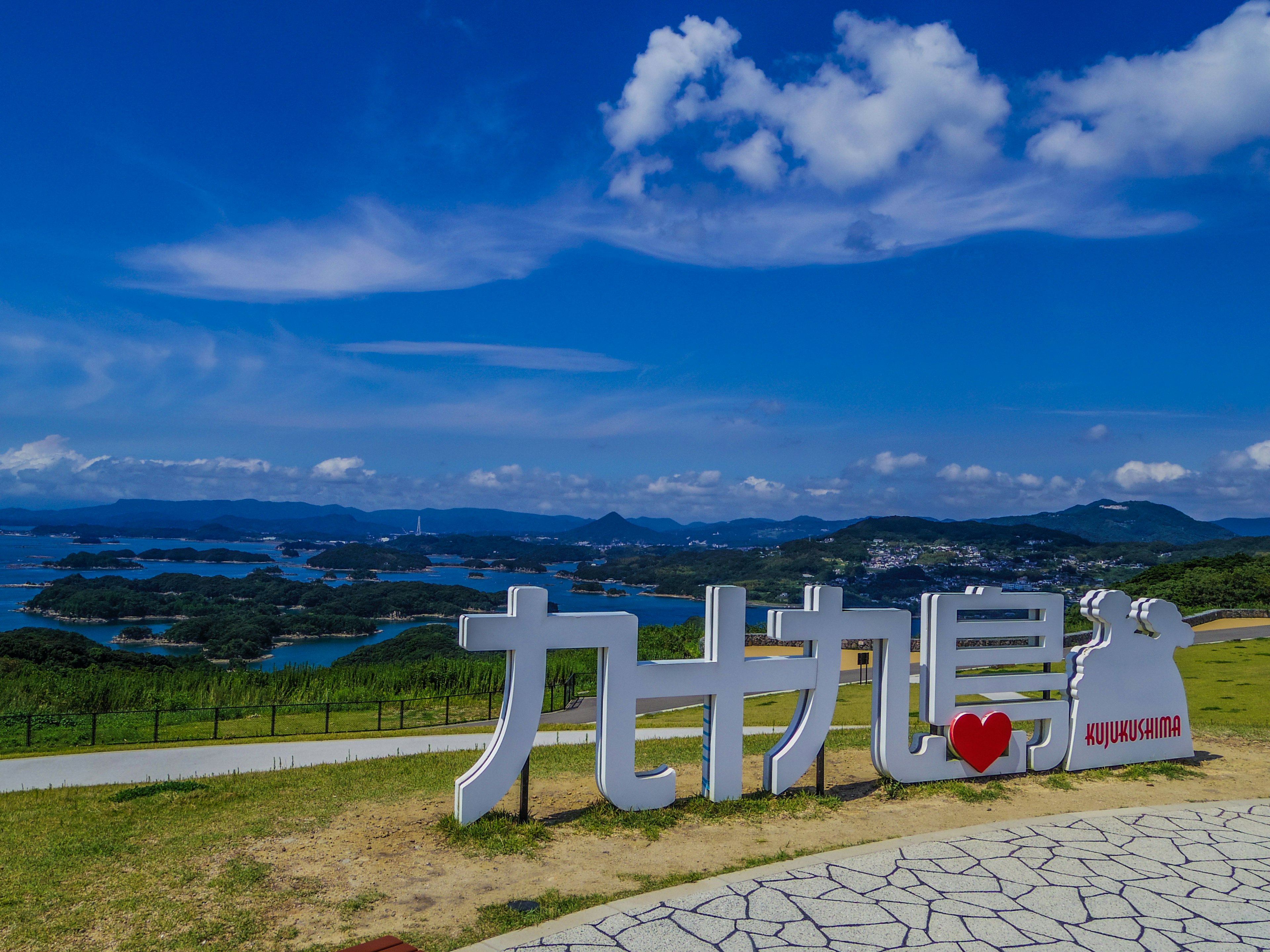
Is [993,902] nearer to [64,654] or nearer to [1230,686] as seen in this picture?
[1230,686]

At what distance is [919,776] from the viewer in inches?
456

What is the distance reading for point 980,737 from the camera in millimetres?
11914

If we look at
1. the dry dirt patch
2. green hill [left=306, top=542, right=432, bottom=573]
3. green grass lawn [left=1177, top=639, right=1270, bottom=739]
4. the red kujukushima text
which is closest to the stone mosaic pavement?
the dry dirt patch

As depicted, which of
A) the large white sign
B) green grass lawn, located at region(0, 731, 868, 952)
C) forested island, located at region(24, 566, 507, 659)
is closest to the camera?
green grass lawn, located at region(0, 731, 868, 952)

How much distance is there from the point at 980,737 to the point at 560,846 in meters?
6.53

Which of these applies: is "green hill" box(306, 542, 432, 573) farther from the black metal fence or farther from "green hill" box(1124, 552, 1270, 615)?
the black metal fence

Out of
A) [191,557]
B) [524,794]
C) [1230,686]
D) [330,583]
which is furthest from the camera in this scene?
[191,557]

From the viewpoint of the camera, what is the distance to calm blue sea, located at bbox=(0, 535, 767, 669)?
85438 mm

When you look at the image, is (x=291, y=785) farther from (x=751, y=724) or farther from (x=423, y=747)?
(x=751, y=724)

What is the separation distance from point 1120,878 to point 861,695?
697 inches

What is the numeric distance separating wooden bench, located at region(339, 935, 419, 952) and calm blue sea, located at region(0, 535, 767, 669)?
29956 millimetres

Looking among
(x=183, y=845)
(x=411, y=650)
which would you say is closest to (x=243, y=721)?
(x=183, y=845)

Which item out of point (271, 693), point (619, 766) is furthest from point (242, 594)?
point (619, 766)

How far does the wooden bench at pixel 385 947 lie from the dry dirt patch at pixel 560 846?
0.75 meters
